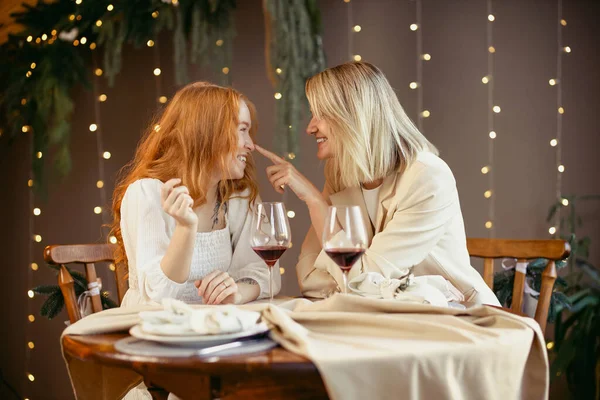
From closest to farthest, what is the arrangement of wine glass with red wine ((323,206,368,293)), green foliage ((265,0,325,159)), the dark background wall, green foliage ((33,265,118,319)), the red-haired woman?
1. wine glass with red wine ((323,206,368,293))
2. the red-haired woman
3. green foliage ((33,265,118,319))
4. green foliage ((265,0,325,159))
5. the dark background wall

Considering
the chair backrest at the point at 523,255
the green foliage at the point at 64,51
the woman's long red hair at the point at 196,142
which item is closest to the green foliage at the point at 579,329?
the chair backrest at the point at 523,255

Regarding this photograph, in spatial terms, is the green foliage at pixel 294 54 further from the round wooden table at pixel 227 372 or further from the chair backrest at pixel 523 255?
the round wooden table at pixel 227 372

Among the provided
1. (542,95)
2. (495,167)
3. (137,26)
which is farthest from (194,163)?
(542,95)

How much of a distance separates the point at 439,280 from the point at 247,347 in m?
0.69

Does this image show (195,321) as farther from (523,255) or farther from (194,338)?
(523,255)

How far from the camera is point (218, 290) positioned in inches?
67.9

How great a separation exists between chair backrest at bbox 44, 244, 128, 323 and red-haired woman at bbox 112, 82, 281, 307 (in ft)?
0.21

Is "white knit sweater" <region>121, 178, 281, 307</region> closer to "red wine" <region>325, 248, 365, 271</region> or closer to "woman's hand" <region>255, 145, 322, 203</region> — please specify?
"woman's hand" <region>255, 145, 322, 203</region>

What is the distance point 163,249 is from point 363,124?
732 mm

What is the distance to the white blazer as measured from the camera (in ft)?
6.42

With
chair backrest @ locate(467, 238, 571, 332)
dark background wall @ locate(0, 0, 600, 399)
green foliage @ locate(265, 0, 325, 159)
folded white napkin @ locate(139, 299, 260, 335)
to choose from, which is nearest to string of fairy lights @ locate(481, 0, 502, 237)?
dark background wall @ locate(0, 0, 600, 399)

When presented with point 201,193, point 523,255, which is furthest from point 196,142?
point 523,255

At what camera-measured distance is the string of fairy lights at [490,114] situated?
3.35 meters

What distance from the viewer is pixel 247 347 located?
3.67ft
